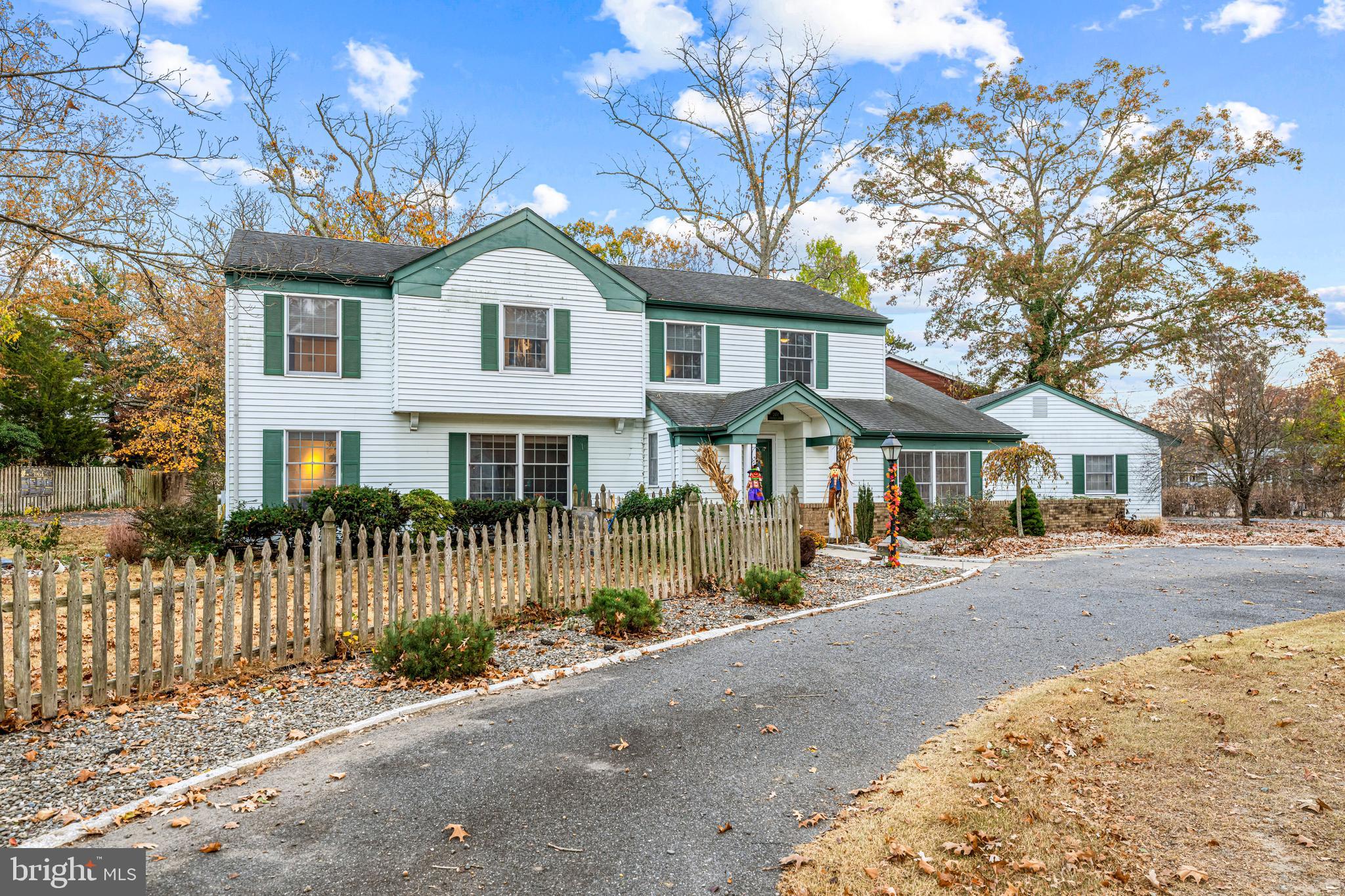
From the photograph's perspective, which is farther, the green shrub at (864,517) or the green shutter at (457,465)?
the green shrub at (864,517)

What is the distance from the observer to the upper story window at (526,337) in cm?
1683

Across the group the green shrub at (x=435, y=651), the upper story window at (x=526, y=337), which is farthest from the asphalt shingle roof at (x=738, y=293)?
the green shrub at (x=435, y=651)

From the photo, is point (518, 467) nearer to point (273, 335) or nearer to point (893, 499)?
point (273, 335)

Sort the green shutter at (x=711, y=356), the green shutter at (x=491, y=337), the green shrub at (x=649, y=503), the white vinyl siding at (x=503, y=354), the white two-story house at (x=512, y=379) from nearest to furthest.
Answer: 1. the green shrub at (x=649, y=503)
2. the white two-story house at (x=512, y=379)
3. the white vinyl siding at (x=503, y=354)
4. the green shutter at (x=491, y=337)
5. the green shutter at (x=711, y=356)

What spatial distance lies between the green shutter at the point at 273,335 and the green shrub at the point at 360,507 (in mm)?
3019

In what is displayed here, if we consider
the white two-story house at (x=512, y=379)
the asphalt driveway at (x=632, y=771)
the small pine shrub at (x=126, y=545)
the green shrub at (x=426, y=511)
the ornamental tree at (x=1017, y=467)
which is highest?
the white two-story house at (x=512, y=379)

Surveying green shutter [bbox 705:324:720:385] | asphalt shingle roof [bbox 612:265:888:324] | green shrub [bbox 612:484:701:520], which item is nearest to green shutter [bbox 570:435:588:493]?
green shrub [bbox 612:484:701:520]

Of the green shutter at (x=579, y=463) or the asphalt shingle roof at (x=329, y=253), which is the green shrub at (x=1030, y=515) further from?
the asphalt shingle roof at (x=329, y=253)

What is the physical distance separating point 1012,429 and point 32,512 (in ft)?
103

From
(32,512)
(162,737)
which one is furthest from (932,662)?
(32,512)

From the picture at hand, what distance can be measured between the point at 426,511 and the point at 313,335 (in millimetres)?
5151

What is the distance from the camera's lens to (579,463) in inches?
696

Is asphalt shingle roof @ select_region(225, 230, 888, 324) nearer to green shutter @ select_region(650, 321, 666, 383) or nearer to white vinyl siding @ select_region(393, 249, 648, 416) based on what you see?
green shutter @ select_region(650, 321, 666, 383)

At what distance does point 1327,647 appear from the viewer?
23.1ft
